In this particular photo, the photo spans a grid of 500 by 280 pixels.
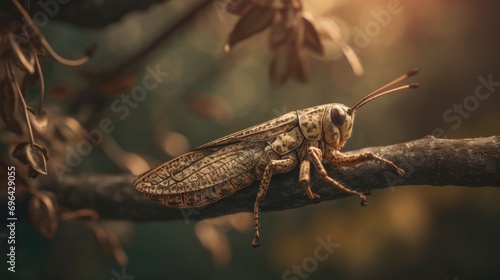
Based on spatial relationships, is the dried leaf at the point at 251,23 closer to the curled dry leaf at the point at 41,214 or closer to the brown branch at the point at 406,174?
the brown branch at the point at 406,174

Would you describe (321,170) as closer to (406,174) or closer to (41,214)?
(406,174)

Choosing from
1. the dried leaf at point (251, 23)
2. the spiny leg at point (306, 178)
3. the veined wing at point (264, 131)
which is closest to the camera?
the spiny leg at point (306, 178)

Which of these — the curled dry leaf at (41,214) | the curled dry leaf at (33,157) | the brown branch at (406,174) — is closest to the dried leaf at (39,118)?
the curled dry leaf at (33,157)

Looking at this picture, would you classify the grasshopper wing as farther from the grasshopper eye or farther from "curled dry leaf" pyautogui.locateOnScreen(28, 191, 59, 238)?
"curled dry leaf" pyautogui.locateOnScreen(28, 191, 59, 238)

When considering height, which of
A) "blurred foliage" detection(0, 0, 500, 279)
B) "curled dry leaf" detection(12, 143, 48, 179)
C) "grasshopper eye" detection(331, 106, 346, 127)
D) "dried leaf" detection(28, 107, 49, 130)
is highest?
"dried leaf" detection(28, 107, 49, 130)

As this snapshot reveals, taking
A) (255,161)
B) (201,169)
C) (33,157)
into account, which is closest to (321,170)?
(255,161)

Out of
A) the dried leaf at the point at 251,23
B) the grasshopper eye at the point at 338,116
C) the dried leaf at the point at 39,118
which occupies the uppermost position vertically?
the dried leaf at the point at 251,23

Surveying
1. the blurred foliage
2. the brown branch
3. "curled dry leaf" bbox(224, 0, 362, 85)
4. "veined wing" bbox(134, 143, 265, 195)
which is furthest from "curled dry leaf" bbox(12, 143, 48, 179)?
"curled dry leaf" bbox(224, 0, 362, 85)

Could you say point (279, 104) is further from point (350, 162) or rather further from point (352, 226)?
point (350, 162)
